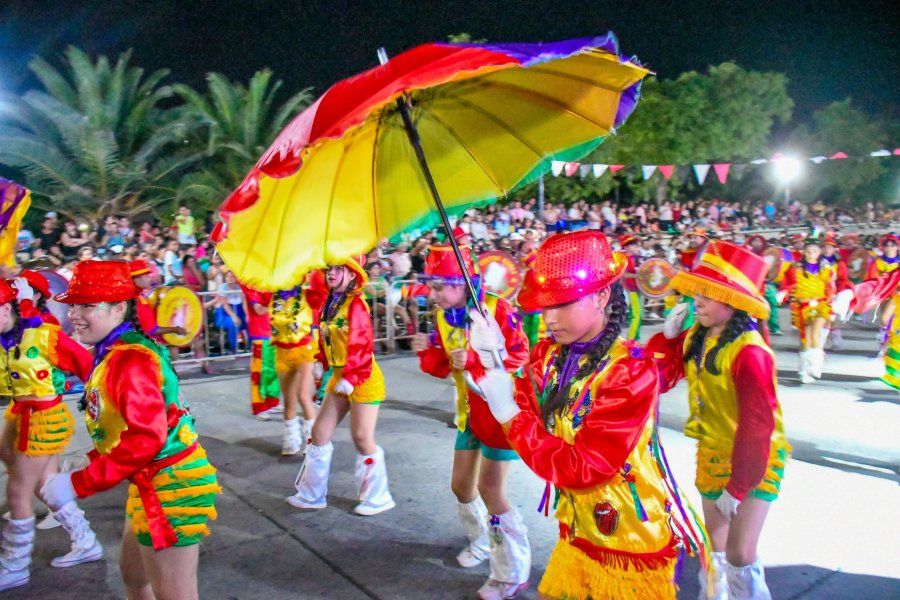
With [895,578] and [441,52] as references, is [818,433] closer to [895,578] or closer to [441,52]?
[895,578]

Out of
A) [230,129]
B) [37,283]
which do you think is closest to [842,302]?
[37,283]

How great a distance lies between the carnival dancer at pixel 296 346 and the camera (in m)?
6.64

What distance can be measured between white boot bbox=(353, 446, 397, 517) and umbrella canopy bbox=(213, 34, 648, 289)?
2787mm

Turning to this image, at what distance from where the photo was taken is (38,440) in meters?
4.29

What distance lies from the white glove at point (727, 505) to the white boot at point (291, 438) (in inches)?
172

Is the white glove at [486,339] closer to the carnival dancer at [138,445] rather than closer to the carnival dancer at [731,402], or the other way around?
the carnival dancer at [138,445]

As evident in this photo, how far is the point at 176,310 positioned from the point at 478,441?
17.9 feet

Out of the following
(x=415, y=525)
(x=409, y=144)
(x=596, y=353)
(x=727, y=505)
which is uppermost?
(x=409, y=144)

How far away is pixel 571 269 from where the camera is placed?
89.3 inches

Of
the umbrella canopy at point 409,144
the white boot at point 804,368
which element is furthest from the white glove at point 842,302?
the umbrella canopy at point 409,144

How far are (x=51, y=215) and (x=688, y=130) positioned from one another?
1222 inches

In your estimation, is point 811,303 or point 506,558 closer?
point 506,558

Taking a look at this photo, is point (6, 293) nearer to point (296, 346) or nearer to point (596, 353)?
point (296, 346)

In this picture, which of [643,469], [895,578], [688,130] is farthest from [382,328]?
[688,130]
